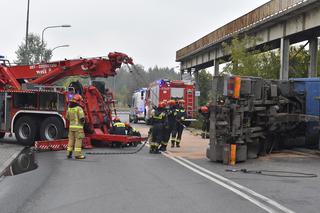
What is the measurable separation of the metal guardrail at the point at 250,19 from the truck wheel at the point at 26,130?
16406 mm

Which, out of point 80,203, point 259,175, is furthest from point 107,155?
point 80,203

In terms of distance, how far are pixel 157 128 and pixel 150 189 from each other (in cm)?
670

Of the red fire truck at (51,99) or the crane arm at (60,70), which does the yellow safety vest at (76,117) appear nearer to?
the red fire truck at (51,99)

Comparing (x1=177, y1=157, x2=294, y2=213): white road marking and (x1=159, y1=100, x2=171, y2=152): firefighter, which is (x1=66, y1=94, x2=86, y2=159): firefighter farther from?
(x1=177, y1=157, x2=294, y2=213): white road marking

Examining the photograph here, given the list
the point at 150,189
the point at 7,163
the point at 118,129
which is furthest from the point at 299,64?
the point at 150,189

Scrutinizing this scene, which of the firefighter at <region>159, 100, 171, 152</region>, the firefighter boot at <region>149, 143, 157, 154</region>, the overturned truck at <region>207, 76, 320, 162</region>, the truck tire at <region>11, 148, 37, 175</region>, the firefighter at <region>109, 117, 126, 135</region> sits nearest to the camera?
the truck tire at <region>11, 148, 37, 175</region>

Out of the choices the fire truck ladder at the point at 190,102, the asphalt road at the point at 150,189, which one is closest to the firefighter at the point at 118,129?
the asphalt road at the point at 150,189

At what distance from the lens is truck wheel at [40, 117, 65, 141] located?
53.8ft

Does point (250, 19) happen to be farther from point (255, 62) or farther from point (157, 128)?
point (157, 128)

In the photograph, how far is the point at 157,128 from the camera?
51.3 ft

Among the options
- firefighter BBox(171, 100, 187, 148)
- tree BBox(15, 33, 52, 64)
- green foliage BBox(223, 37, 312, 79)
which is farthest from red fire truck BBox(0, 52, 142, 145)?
tree BBox(15, 33, 52, 64)

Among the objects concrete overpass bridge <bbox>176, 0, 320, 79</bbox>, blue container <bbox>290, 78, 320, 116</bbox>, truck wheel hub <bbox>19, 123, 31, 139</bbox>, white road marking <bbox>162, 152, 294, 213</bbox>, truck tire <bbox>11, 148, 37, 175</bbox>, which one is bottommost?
truck tire <bbox>11, 148, 37, 175</bbox>

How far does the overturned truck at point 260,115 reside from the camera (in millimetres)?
13094

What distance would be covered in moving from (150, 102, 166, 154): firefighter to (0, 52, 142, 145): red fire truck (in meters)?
1.08
